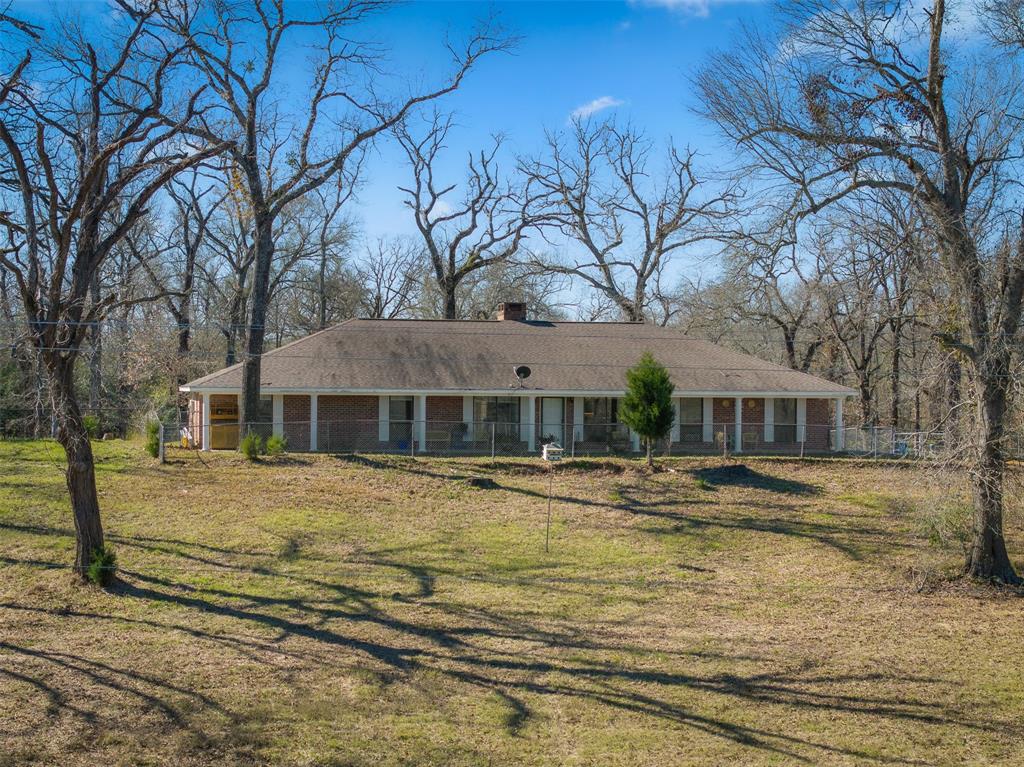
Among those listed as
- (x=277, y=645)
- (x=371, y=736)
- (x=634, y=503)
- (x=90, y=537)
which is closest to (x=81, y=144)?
(x=90, y=537)

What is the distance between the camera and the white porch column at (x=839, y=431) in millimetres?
30594

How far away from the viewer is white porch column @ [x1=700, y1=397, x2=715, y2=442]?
30562 mm

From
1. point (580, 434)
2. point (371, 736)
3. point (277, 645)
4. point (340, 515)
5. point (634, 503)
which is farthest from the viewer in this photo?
point (580, 434)

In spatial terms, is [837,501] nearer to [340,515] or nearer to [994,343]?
[994,343]

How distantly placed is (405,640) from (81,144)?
9.07 m

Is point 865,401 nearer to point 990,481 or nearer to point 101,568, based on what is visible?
point 990,481

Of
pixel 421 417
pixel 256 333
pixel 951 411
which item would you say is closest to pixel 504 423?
pixel 421 417

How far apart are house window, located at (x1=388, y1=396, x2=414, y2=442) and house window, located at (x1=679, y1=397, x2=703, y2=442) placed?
381 inches

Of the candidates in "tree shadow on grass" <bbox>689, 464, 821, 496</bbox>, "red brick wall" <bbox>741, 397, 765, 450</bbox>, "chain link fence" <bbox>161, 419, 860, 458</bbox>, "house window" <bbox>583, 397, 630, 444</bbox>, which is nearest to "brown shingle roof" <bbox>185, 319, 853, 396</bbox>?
"red brick wall" <bbox>741, 397, 765, 450</bbox>

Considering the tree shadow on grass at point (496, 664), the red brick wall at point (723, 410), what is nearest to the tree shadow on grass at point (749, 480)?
the red brick wall at point (723, 410)

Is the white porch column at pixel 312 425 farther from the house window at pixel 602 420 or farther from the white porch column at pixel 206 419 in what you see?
the house window at pixel 602 420

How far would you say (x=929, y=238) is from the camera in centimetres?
1428

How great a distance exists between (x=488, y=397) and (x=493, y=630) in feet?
59.7

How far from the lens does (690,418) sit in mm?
30812
